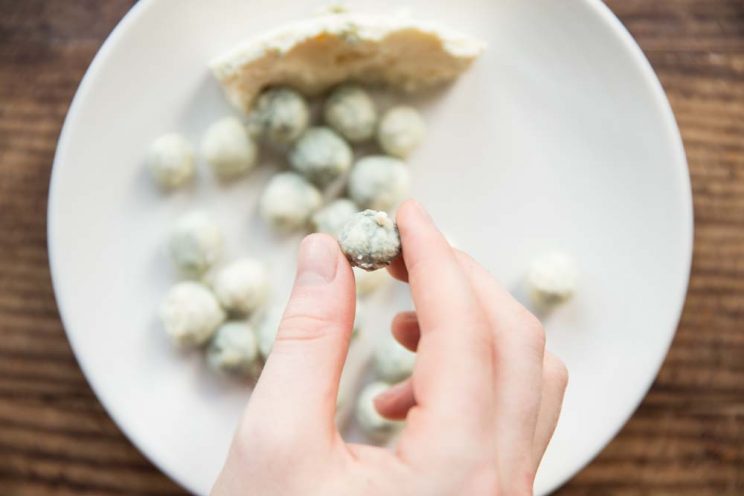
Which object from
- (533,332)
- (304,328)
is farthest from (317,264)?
(533,332)

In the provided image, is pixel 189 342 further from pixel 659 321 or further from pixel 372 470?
pixel 659 321

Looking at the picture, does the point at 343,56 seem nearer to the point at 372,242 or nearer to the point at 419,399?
the point at 372,242

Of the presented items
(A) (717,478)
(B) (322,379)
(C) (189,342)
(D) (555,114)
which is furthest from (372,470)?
(A) (717,478)

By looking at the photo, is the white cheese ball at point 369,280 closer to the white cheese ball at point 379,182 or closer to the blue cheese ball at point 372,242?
the white cheese ball at point 379,182

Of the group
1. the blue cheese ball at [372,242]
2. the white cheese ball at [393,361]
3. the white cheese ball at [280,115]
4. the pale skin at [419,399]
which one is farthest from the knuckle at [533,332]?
the white cheese ball at [280,115]

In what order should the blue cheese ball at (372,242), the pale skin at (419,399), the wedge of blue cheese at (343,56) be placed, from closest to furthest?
the pale skin at (419,399) < the blue cheese ball at (372,242) < the wedge of blue cheese at (343,56)
